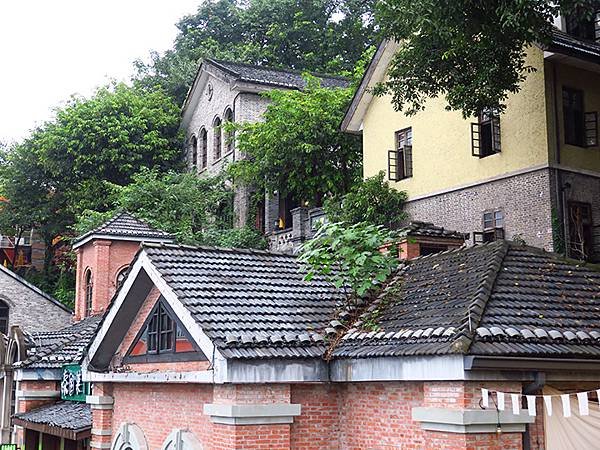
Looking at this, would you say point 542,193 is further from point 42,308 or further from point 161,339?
point 42,308

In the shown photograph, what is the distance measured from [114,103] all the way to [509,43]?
27.3 metres

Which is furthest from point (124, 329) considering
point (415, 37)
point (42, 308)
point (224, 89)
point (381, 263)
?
point (224, 89)

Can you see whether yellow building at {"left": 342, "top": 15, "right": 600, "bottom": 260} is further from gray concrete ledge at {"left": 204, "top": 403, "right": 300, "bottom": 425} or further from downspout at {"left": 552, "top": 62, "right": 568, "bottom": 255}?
gray concrete ledge at {"left": 204, "top": 403, "right": 300, "bottom": 425}

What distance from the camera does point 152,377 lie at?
13.0 m

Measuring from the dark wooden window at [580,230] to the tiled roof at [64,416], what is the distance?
12.3 meters

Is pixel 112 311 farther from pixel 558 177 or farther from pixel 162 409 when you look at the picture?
pixel 558 177

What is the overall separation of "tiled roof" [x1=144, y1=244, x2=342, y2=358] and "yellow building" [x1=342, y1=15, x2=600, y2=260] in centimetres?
949

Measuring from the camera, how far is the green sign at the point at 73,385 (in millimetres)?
17775

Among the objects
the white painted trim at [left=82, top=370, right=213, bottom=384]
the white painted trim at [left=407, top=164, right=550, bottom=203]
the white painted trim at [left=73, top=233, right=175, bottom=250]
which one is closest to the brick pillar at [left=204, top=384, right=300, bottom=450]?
the white painted trim at [left=82, top=370, right=213, bottom=384]

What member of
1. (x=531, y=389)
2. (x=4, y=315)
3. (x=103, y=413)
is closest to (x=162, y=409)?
(x=103, y=413)

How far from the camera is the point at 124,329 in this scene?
14.7m

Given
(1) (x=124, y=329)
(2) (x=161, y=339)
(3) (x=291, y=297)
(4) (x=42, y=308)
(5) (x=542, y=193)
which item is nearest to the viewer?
(3) (x=291, y=297)

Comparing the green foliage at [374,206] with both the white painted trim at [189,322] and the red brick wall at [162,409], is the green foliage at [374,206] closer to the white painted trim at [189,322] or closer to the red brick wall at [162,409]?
the red brick wall at [162,409]

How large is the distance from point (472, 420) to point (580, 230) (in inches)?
518
